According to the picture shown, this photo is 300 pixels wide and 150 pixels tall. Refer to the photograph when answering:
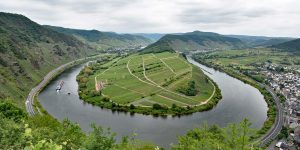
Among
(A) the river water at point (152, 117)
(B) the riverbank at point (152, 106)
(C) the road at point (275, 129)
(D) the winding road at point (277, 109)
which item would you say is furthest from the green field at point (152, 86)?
(C) the road at point (275, 129)

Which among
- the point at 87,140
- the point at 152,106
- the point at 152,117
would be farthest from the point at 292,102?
the point at 87,140

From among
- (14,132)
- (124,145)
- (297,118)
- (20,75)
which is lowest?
(297,118)

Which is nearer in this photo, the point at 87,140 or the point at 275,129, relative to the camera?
the point at 87,140

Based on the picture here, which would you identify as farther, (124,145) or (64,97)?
(64,97)

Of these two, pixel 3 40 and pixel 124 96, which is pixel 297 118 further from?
pixel 3 40

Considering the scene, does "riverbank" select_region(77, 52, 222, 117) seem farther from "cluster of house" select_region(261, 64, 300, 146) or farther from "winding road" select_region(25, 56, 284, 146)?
"cluster of house" select_region(261, 64, 300, 146)

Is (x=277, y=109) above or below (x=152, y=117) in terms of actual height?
below

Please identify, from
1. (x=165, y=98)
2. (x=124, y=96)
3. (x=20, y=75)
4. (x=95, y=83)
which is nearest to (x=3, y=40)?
(x=20, y=75)

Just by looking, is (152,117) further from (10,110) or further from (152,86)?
(10,110)

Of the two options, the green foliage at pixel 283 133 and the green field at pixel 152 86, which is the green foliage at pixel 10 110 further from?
the green foliage at pixel 283 133
